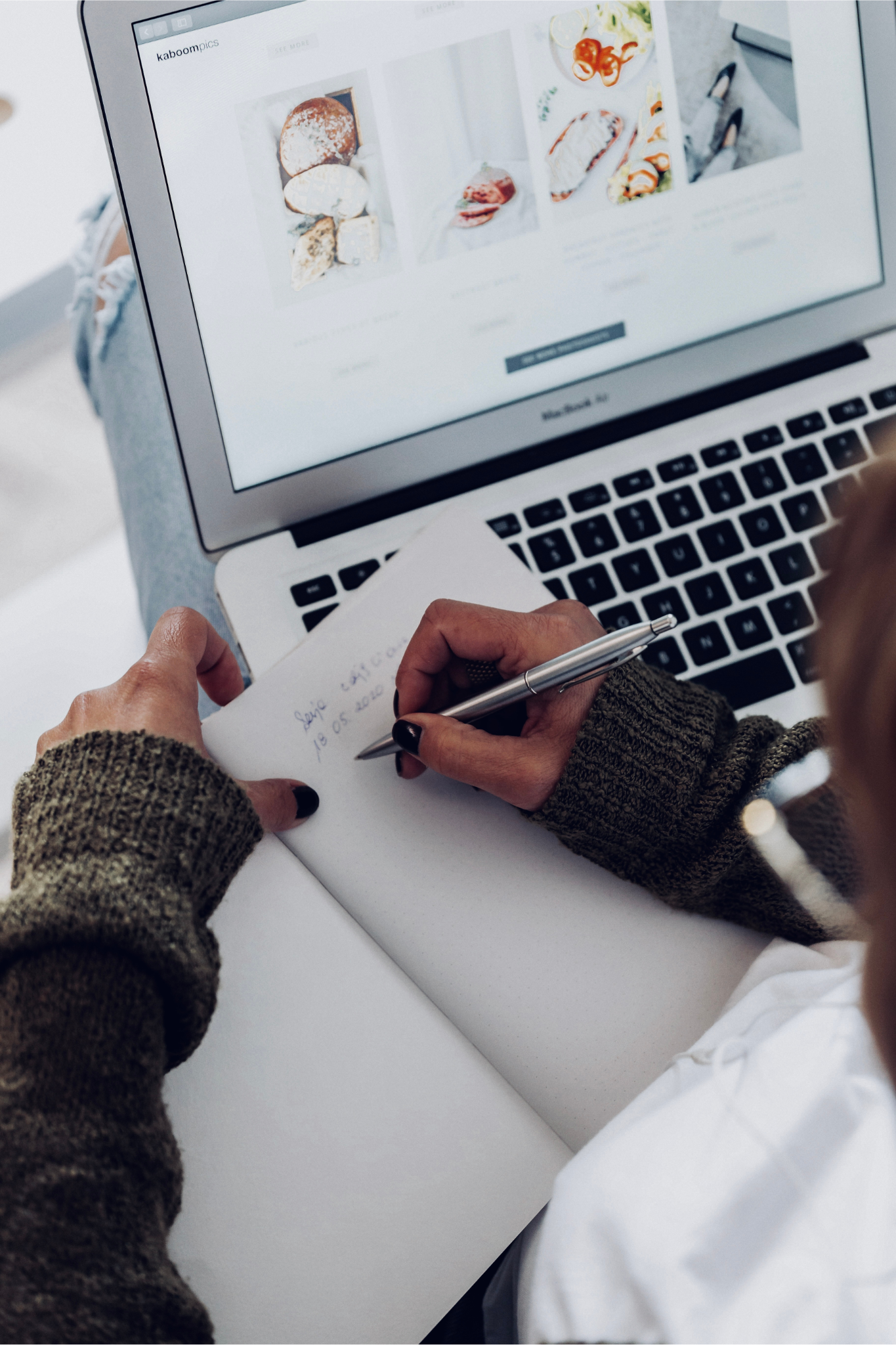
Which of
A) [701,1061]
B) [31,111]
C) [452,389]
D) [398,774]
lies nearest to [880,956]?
[701,1061]

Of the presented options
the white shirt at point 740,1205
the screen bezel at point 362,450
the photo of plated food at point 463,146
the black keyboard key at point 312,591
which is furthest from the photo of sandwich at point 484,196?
the white shirt at point 740,1205

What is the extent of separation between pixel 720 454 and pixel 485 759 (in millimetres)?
265

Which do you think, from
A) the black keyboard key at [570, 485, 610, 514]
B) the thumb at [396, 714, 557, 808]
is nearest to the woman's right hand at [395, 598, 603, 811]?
the thumb at [396, 714, 557, 808]

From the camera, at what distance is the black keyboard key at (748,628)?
20.0 inches

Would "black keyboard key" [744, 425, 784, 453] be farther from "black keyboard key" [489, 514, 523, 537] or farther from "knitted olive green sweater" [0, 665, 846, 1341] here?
"knitted olive green sweater" [0, 665, 846, 1341]

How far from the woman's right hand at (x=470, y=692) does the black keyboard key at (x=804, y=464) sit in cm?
20

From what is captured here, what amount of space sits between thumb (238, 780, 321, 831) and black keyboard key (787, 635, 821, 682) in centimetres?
29

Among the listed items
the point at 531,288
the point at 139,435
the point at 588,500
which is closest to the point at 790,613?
the point at 588,500

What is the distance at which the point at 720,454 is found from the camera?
21.3 inches

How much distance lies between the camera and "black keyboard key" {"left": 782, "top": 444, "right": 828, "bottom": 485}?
0.54m

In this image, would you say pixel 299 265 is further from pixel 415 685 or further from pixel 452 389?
pixel 415 685

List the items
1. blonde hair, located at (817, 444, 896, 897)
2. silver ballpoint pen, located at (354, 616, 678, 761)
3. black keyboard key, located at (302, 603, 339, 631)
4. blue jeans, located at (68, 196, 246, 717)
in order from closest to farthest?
blonde hair, located at (817, 444, 896, 897) → silver ballpoint pen, located at (354, 616, 678, 761) → black keyboard key, located at (302, 603, 339, 631) → blue jeans, located at (68, 196, 246, 717)

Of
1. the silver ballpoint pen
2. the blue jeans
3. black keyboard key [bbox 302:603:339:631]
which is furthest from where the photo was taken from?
the blue jeans

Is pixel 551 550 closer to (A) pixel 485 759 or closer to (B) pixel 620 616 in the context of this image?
(B) pixel 620 616
